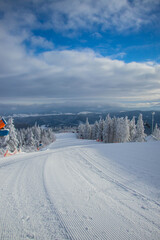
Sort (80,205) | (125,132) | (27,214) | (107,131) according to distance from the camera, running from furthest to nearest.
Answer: (107,131), (125,132), (80,205), (27,214)

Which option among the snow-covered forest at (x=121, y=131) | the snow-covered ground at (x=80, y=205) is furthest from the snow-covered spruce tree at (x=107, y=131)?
the snow-covered ground at (x=80, y=205)

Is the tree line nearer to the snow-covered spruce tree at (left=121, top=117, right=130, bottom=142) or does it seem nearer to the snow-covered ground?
the snow-covered spruce tree at (left=121, top=117, right=130, bottom=142)

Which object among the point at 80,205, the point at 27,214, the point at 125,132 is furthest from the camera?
the point at 125,132

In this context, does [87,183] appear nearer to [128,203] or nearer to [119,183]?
[119,183]

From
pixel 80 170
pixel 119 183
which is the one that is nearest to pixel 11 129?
pixel 80 170

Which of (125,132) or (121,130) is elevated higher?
(121,130)

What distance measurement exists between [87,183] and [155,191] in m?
2.21

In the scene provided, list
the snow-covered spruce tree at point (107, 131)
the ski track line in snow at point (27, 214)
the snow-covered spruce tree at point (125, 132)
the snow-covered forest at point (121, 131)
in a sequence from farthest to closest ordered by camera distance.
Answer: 1. the snow-covered spruce tree at point (107, 131)
2. the snow-covered forest at point (121, 131)
3. the snow-covered spruce tree at point (125, 132)
4. the ski track line in snow at point (27, 214)

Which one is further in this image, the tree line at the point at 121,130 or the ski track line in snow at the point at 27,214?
the tree line at the point at 121,130

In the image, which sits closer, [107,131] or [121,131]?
[121,131]

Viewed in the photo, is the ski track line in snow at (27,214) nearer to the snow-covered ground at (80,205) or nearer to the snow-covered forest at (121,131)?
the snow-covered ground at (80,205)

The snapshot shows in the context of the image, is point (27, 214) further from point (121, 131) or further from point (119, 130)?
point (119, 130)

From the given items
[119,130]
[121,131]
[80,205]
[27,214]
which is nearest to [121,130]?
[121,131]

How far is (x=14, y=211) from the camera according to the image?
9.98 ft
